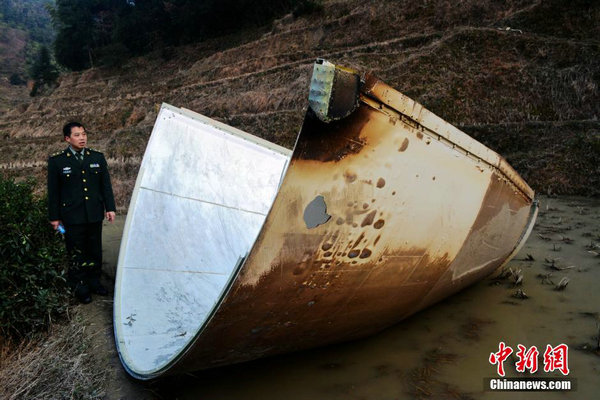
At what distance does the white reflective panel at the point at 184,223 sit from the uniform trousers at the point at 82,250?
10.5 inches

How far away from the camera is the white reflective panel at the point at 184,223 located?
3.04 metres

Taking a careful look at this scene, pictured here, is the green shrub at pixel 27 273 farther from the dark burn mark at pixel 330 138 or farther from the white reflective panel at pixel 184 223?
the dark burn mark at pixel 330 138

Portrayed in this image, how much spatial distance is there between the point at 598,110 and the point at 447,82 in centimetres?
428

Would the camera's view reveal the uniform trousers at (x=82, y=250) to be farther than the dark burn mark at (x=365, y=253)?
Yes

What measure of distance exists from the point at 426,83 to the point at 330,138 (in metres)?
12.9

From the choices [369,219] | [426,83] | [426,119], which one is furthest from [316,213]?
[426,83]

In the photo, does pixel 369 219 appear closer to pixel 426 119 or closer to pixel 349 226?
pixel 349 226

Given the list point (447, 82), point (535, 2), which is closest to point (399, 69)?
point (447, 82)

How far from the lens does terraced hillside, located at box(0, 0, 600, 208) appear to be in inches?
386

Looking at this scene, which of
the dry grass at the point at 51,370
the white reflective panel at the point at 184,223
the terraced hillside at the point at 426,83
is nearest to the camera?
the dry grass at the point at 51,370

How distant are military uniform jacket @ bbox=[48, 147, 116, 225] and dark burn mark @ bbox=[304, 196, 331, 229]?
249 centimetres

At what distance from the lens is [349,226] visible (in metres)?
1.90

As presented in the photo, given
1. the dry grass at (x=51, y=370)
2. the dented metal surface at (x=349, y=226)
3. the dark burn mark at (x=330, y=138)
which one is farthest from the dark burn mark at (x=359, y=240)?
the dry grass at (x=51, y=370)

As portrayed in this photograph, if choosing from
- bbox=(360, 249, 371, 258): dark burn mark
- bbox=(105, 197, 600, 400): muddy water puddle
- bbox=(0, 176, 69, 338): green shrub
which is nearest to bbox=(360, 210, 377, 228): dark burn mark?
bbox=(360, 249, 371, 258): dark burn mark
